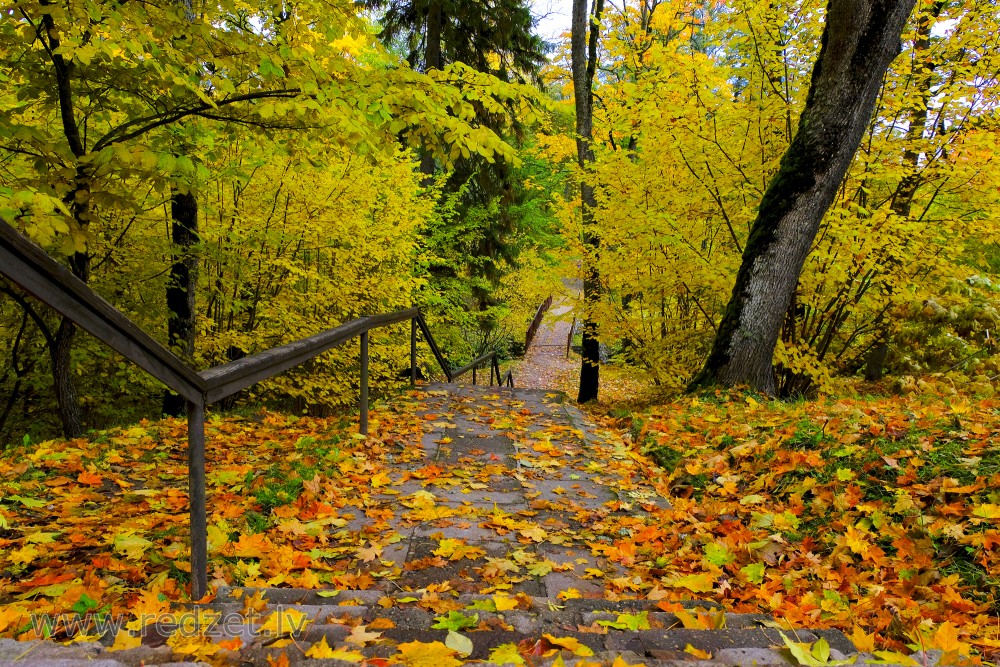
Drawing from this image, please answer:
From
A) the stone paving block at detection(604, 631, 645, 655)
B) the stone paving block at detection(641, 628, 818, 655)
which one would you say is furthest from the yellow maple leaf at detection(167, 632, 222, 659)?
the stone paving block at detection(641, 628, 818, 655)

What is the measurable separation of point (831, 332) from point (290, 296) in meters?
6.78

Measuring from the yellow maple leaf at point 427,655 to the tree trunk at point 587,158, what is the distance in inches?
299

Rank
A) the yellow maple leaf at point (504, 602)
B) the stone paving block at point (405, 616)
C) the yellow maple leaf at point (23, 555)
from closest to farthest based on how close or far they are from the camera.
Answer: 1. the stone paving block at point (405, 616)
2. the yellow maple leaf at point (504, 602)
3. the yellow maple leaf at point (23, 555)

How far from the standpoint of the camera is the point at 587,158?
11055 mm

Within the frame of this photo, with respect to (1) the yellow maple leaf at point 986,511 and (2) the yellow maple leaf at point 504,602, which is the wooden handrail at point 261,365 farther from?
(1) the yellow maple leaf at point 986,511

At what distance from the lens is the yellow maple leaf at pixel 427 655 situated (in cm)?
170

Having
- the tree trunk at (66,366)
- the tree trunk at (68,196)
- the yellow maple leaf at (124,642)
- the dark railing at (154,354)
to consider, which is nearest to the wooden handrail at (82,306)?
the dark railing at (154,354)

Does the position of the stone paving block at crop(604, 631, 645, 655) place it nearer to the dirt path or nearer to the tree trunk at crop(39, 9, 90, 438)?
the tree trunk at crop(39, 9, 90, 438)

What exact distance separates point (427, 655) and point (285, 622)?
50cm

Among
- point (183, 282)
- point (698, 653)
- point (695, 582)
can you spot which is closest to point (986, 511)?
point (695, 582)

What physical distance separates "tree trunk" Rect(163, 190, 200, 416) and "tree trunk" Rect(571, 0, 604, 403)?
209 inches

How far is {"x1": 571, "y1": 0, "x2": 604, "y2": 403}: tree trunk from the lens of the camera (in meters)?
9.50

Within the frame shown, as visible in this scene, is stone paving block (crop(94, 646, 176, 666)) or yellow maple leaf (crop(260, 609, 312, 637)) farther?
yellow maple leaf (crop(260, 609, 312, 637))

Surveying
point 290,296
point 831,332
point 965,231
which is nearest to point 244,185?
point 290,296
